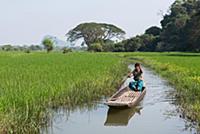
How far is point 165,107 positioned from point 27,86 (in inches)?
157

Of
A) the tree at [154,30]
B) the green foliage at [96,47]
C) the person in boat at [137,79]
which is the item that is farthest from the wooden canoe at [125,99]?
the tree at [154,30]

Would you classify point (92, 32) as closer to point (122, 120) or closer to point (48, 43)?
point (48, 43)

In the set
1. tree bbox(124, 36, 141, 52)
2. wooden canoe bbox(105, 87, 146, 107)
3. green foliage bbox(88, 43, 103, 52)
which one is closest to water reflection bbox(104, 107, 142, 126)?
wooden canoe bbox(105, 87, 146, 107)

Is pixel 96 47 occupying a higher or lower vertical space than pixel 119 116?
higher

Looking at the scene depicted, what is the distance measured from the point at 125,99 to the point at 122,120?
4.11 ft

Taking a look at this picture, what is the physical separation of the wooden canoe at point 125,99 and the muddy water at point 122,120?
257 millimetres

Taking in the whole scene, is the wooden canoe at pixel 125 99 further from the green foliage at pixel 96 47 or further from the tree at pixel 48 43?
the tree at pixel 48 43

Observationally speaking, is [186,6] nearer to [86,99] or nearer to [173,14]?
[173,14]

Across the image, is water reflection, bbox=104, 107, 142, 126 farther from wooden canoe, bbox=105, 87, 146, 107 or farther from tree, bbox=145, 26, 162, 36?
tree, bbox=145, 26, 162, 36

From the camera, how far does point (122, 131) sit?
8617 millimetres

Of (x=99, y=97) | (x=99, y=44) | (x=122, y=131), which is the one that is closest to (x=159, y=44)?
(x=99, y=44)

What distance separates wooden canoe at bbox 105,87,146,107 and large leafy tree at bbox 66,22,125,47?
192 ft

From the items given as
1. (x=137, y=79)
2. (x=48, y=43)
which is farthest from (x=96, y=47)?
(x=137, y=79)

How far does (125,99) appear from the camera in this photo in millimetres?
10953
